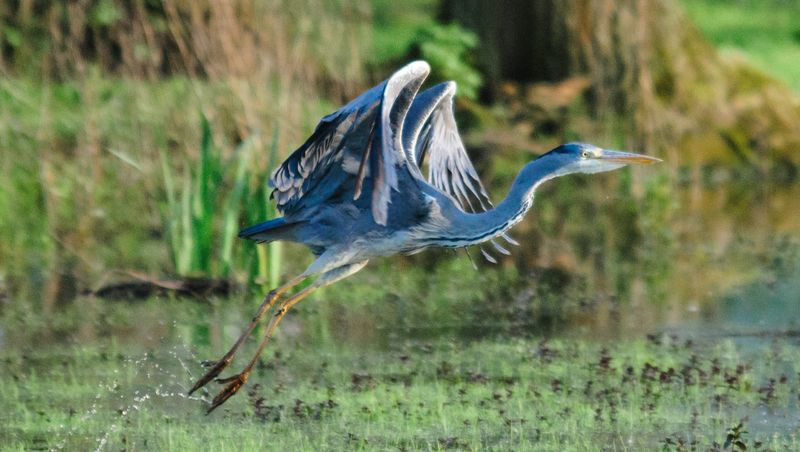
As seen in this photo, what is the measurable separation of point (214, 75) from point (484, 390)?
5056 mm

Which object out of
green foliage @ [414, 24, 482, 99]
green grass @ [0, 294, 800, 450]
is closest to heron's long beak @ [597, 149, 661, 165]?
green grass @ [0, 294, 800, 450]

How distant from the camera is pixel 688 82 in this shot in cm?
1870

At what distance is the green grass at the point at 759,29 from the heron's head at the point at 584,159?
1701 cm

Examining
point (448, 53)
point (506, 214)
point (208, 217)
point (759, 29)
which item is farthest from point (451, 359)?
point (759, 29)

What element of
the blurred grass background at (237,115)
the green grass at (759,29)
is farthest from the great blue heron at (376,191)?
the green grass at (759,29)

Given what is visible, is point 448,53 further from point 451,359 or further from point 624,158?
point 624,158

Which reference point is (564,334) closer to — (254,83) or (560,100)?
(254,83)

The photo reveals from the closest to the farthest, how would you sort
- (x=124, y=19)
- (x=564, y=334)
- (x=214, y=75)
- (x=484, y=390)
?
(x=484, y=390) → (x=564, y=334) → (x=214, y=75) → (x=124, y=19)

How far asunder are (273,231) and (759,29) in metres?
20.9

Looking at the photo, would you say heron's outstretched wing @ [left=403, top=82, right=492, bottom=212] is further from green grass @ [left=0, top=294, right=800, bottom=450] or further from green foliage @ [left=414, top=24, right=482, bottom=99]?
green foliage @ [left=414, top=24, right=482, bottom=99]

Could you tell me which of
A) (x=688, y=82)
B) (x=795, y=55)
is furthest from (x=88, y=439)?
(x=795, y=55)

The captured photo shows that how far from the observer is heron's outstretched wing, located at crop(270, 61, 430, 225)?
6492 mm

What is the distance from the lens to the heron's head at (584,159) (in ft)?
22.7

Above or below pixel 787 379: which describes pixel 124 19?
above
